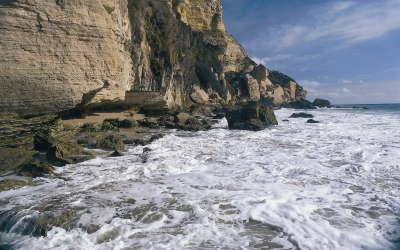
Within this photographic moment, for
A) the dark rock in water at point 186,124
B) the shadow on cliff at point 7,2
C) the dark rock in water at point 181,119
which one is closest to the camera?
the shadow on cliff at point 7,2

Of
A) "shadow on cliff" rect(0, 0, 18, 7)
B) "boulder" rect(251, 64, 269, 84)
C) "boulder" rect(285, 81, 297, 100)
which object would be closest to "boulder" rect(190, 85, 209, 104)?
"boulder" rect(251, 64, 269, 84)

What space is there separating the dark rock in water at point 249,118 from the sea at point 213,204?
29.9 ft

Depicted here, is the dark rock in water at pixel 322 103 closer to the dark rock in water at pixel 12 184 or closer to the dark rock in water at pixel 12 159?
the dark rock in water at pixel 12 159

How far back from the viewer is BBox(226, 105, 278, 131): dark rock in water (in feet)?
57.4

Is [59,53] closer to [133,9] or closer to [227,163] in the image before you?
[227,163]

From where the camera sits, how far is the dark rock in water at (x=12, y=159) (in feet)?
22.5

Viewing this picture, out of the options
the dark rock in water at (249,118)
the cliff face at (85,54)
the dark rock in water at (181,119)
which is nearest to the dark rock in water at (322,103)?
the cliff face at (85,54)

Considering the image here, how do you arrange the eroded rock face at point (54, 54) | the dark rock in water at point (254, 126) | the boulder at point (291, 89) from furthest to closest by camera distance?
the boulder at point (291, 89) → the dark rock in water at point (254, 126) → the eroded rock face at point (54, 54)

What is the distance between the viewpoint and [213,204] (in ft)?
16.1

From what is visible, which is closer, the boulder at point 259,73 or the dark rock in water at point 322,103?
the boulder at point 259,73

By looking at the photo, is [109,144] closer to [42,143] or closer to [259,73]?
[42,143]

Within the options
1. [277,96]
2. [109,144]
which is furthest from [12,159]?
[277,96]

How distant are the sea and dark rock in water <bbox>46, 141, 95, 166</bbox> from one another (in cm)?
30

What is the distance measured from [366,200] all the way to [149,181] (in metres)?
4.28
